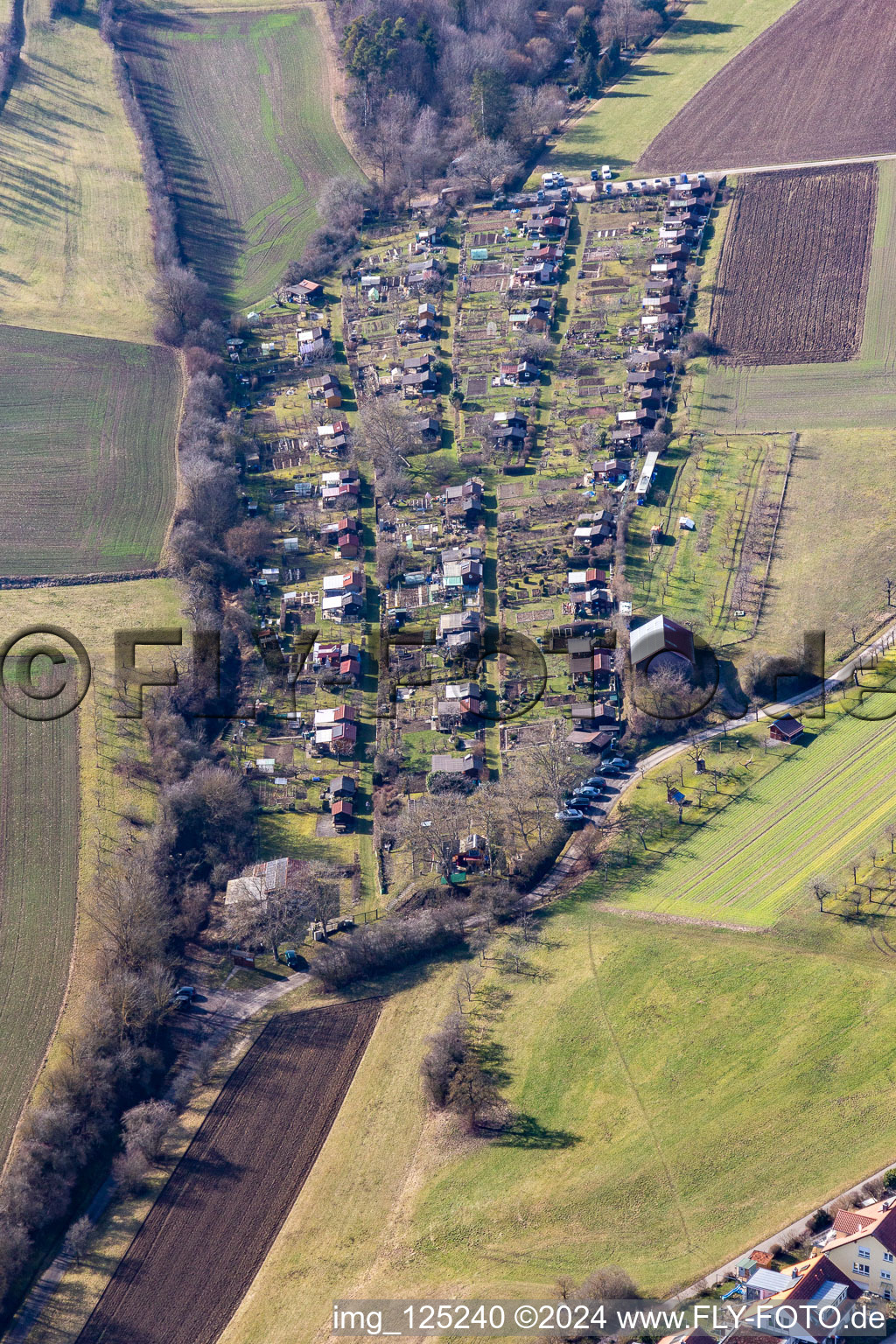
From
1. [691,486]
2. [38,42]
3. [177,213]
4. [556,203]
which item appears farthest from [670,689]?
[38,42]

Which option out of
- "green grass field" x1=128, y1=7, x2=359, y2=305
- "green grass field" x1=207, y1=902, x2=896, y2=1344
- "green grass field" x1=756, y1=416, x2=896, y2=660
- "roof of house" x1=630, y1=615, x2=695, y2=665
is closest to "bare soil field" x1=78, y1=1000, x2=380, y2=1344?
"green grass field" x1=207, y1=902, x2=896, y2=1344

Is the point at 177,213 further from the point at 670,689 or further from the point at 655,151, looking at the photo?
the point at 670,689

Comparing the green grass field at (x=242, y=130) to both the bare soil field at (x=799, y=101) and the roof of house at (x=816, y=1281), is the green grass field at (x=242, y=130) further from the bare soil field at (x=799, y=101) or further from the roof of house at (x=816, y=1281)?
the roof of house at (x=816, y=1281)

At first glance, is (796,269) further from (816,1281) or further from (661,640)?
(816,1281)

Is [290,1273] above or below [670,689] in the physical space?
below

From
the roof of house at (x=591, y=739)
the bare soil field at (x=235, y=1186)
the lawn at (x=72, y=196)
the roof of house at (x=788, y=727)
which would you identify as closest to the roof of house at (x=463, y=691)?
the roof of house at (x=591, y=739)

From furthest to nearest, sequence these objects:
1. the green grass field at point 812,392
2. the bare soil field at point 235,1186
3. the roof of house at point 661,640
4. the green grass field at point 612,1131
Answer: the green grass field at point 812,392 < the roof of house at point 661,640 < the bare soil field at point 235,1186 < the green grass field at point 612,1131

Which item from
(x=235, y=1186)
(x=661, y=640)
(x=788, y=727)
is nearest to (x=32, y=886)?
(x=235, y=1186)
